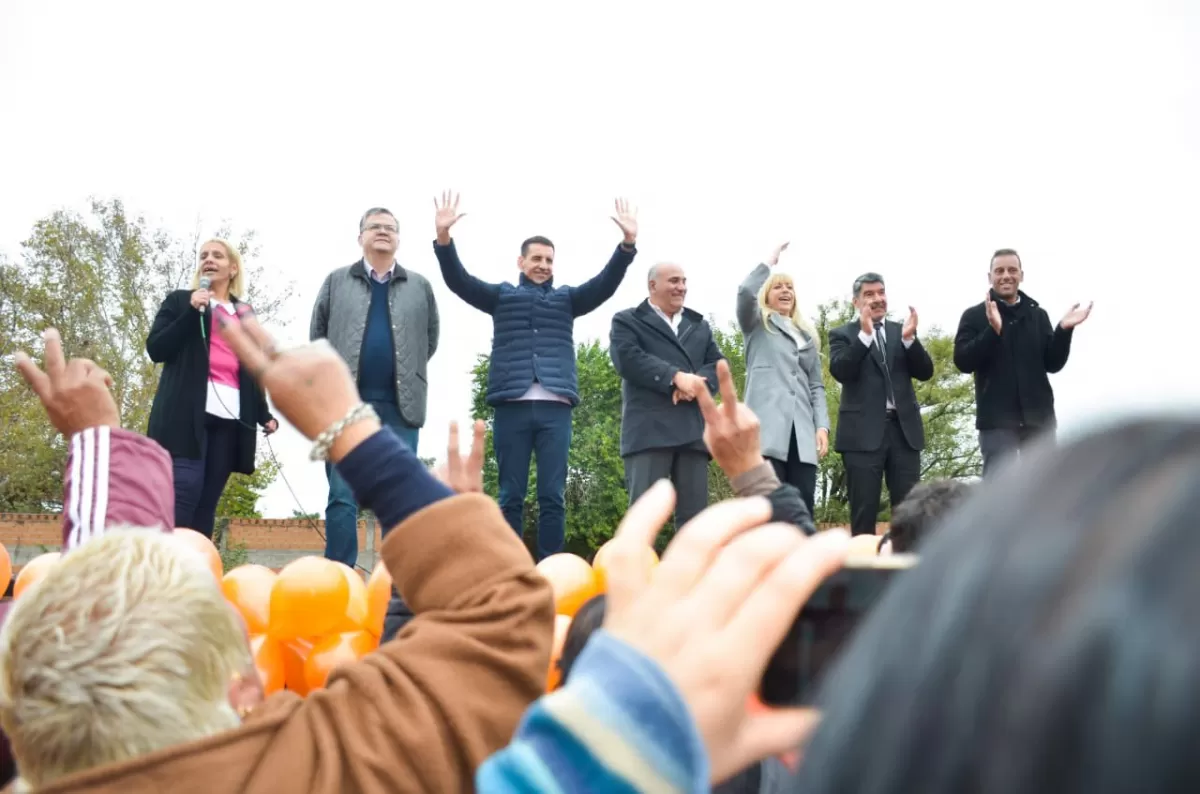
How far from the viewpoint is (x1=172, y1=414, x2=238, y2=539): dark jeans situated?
5.41 meters

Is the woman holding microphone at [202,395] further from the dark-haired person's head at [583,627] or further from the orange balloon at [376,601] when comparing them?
the dark-haired person's head at [583,627]

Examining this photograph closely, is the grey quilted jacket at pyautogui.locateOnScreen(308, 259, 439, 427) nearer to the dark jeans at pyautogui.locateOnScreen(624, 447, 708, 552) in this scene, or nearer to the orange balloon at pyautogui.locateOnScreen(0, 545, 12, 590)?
the dark jeans at pyautogui.locateOnScreen(624, 447, 708, 552)

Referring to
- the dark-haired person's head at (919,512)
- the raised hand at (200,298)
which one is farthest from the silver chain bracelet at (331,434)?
the raised hand at (200,298)

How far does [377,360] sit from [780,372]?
8.16 feet

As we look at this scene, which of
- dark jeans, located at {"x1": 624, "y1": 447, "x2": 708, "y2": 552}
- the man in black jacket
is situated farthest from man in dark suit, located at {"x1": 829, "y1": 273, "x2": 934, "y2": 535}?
dark jeans, located at {"x1": 624, "y1": 447, "x2": 708, "y2": 552}

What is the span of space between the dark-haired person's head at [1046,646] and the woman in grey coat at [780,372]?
601 cm

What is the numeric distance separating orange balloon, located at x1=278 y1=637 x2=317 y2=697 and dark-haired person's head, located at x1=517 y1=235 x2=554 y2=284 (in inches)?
112

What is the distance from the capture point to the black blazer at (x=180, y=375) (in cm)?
537

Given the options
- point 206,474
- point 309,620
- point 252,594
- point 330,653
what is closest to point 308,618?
point 309,620

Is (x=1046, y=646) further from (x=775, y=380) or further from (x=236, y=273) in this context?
(x=775, y=380)

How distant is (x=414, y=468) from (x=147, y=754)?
0.41m

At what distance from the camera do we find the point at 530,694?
4.04 feet

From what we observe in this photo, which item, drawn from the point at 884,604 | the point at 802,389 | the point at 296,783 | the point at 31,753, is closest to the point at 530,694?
the point at 296,783

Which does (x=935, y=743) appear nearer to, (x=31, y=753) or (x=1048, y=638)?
(x=1048, y=638)
